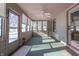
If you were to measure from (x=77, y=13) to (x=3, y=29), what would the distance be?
402cm

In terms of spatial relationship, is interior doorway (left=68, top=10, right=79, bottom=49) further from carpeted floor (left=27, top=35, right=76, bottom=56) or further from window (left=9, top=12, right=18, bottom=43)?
window (left=9, top=12, right=18, bottom=43)

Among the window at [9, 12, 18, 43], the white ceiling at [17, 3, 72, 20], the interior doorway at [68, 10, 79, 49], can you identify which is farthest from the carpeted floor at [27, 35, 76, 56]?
the white ceiling at [17, 3, 72, 20]

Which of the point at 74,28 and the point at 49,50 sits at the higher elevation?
the point at 74,28

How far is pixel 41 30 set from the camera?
16375 millimetres

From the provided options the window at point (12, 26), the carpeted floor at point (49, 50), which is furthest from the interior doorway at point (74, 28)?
the window at point (12, 26)

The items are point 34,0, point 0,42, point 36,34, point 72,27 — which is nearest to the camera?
point 34,0

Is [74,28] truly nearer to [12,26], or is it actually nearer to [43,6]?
[43,6]

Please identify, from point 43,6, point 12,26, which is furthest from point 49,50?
point 43,6

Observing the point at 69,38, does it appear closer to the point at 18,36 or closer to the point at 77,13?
the point at 77,13

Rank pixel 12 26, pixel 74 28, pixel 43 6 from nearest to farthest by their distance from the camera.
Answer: pixel 12 26 < pixel 43 6 < pixel 74 28

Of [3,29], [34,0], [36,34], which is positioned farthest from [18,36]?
[36,34]

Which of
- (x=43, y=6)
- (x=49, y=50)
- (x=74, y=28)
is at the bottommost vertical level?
(x=49, y=50)

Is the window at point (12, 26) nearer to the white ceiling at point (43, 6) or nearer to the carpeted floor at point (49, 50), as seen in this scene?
the white ceiling at point (43, 6)

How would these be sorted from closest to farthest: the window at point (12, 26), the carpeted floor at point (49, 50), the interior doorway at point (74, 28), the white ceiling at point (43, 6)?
the carpeted floor at point (49, 50) → the window at point (12, 26) → the white ceiling at point (43, 6) → the interior doorway at point (74, 28)
